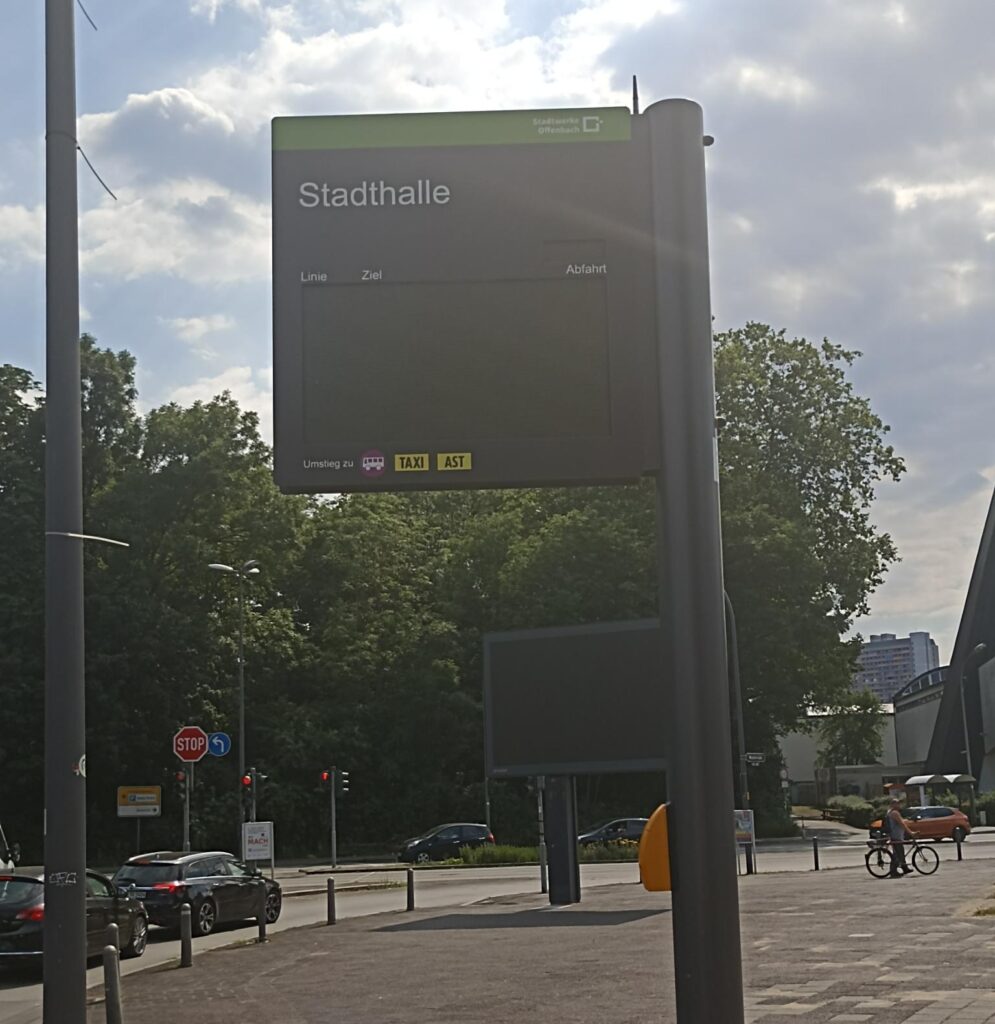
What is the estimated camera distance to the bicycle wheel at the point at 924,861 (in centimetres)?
3282

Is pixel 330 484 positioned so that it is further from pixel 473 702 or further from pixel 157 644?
pixel 473 702

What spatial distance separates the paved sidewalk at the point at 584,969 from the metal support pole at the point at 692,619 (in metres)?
5.93

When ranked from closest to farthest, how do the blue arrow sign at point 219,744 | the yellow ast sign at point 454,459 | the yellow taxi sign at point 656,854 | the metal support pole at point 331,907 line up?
the yellow taxi sign at point 656,854, the yellow ast sign at point 454,459, the metal support pole at point 331,907, the blue arrow sign at point 219,744

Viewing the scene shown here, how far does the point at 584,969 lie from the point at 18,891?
25.3 feet

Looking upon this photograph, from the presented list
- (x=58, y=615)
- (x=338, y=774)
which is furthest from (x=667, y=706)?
(x=338, y=774)

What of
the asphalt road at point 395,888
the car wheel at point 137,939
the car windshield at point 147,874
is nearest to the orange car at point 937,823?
the asphalt road at point 395,888

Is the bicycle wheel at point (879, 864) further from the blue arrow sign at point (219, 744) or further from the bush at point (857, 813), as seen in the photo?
the bush at point (857, 813)

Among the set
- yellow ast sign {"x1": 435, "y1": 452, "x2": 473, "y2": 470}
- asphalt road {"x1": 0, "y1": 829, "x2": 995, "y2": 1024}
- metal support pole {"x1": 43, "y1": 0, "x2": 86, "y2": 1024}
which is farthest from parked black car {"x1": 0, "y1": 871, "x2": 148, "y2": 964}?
yellow ast sign {"x1": 435, "y1": 452, "x2": 473, "y2": 470}

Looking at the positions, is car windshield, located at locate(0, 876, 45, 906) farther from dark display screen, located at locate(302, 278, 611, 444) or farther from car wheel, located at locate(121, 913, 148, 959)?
dark display screen, located at locate(302, 278, 611, 444)

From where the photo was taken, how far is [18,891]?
64.1 feet

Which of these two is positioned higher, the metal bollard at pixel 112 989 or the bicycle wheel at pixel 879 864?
the metal bollard at pixel 112 989

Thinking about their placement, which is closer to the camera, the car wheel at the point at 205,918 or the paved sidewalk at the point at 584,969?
the paved sidewalk at the point at 584,969

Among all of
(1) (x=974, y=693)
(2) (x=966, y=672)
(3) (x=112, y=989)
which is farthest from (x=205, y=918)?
(1) (x=974, y=693)

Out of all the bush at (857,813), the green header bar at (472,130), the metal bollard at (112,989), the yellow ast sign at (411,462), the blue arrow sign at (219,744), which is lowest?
the bush at (857,813)
